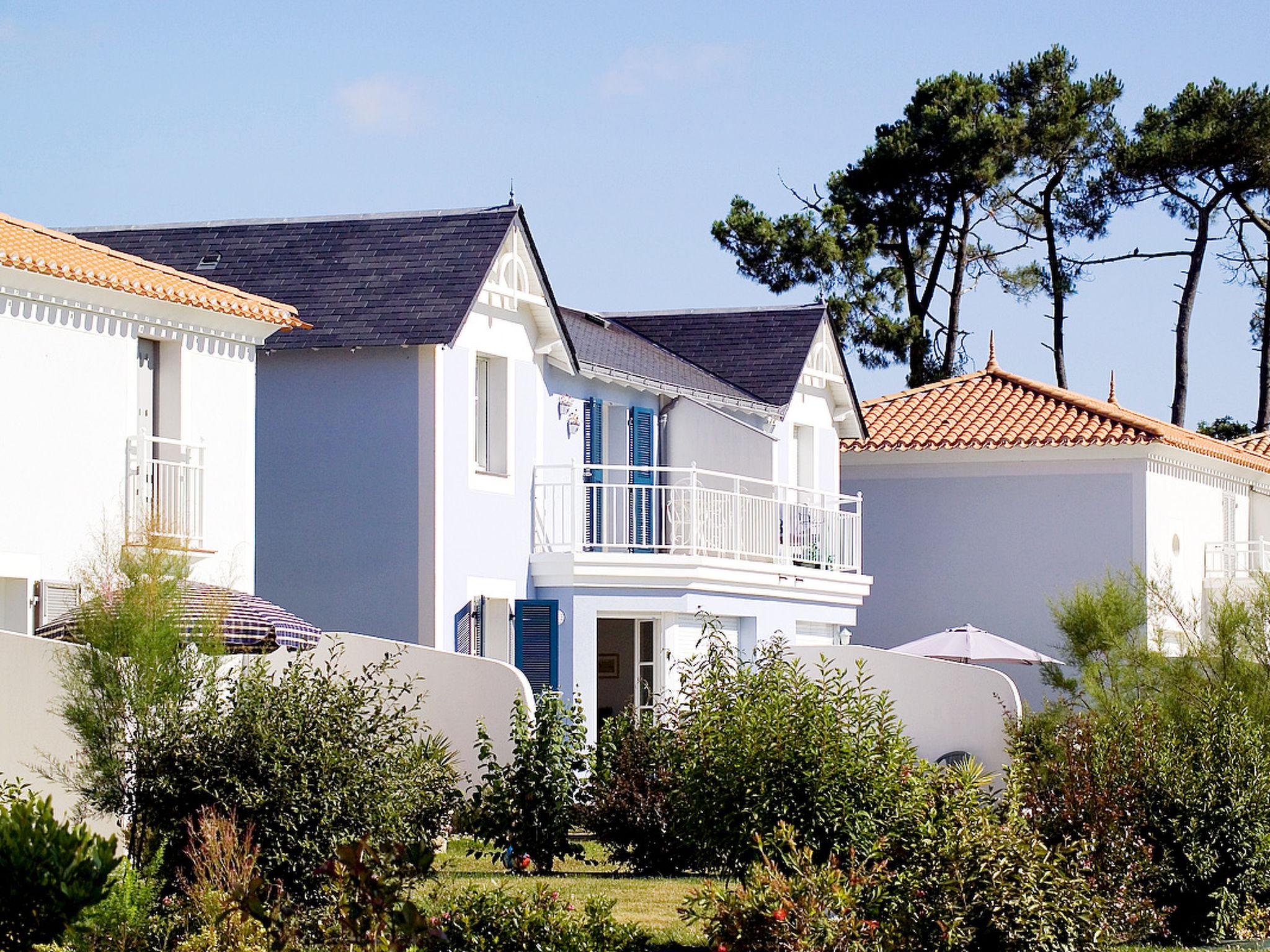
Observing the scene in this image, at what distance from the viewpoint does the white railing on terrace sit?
3447 centimetres

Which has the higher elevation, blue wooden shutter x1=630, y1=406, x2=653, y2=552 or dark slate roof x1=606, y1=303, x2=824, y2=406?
dark slate roof x1=606, y1=303, x2=824, y2=406

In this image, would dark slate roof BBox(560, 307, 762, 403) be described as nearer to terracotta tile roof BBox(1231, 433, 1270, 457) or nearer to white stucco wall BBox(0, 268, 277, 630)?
white stucco wall BBox(0, 268, 277, 630)

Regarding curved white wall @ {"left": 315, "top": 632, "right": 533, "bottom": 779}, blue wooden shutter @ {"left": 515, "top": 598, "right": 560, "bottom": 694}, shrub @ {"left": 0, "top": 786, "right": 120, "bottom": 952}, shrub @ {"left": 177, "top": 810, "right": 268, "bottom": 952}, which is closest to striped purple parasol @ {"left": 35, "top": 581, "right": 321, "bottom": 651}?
curved white wall @ {"left": 315, "top": 632, "right": 533, "bottom": 779}

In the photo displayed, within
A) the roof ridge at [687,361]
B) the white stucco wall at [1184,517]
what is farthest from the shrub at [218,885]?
the white stucco wall at [1184,517]

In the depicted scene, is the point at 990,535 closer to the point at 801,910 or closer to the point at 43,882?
the point at 801,910

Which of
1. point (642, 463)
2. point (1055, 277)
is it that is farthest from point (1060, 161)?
point (642, 463)

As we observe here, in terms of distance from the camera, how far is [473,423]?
23.7m

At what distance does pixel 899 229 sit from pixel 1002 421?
1299 cm

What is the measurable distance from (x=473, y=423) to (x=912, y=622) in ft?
39.1

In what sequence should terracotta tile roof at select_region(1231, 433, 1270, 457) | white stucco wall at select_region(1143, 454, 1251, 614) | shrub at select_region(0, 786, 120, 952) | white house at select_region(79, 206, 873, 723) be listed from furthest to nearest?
terracotta tile roof at select_region(1231, 433, 1270, 457) < white stucco wall at select_region(1143, 454, 1251, 614) < white house at select_region(79, 206, 873, 723) < shrub at select_region(0, 786, 120, 952)

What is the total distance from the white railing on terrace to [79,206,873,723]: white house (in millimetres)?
9479

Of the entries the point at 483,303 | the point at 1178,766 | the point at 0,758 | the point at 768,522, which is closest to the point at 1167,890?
the point at 1178,766

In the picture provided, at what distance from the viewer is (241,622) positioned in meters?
16.4

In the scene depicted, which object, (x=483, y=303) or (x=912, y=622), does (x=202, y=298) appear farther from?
(x=912, y=622)
